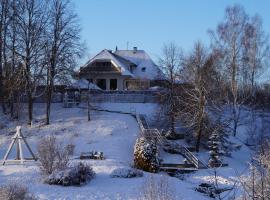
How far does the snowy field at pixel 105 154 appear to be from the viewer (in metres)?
18.1

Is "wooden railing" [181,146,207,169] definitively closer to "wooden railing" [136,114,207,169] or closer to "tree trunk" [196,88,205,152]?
"wooden railing" [136,114,207,169]

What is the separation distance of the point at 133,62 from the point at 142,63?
1015mm

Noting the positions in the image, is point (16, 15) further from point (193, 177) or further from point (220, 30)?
point (193, 177)

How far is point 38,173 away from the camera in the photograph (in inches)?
837

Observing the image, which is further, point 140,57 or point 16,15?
point 140,57

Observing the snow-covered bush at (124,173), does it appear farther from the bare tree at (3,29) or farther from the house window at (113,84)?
the house window at (113,84)

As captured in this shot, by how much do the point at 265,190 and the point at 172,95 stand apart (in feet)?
95.0

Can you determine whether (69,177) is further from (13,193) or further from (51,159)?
(13,193)

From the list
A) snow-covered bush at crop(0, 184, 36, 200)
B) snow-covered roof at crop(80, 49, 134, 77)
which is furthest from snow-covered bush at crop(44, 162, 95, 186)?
snow-covered roof at crop(80, 49, 134, 77)

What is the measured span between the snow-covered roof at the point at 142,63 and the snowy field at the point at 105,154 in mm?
11941

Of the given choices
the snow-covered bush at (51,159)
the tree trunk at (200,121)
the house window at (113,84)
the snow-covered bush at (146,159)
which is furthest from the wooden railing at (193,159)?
the house window at (113,84)

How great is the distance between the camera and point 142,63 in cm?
5728

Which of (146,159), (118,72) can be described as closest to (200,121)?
(146,159)

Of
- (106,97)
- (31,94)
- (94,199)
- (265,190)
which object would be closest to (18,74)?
(31,94)
